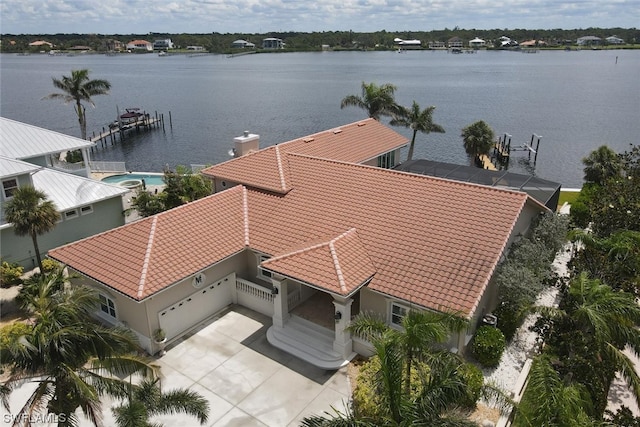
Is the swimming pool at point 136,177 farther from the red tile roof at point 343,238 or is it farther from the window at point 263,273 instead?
the window at point 263,273

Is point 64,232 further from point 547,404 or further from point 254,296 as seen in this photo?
point 547,404

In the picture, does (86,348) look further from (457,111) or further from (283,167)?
(457,111)

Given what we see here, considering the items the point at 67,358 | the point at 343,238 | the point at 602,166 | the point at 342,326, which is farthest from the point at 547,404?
the point at 602,166

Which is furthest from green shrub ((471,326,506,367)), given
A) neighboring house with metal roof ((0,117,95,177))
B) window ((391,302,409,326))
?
neighboring house with metal roof ((0,117,95,177))

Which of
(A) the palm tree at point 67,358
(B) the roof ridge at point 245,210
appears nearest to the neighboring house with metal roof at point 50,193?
(B) the roof ridge at point 245,210

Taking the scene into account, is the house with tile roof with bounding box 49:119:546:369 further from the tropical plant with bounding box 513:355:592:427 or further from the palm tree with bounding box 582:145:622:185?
the palm tree with bounding box 582:145:622:185

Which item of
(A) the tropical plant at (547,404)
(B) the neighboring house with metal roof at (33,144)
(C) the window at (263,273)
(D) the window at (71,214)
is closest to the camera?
(A) the tropical plant at (547,404)
